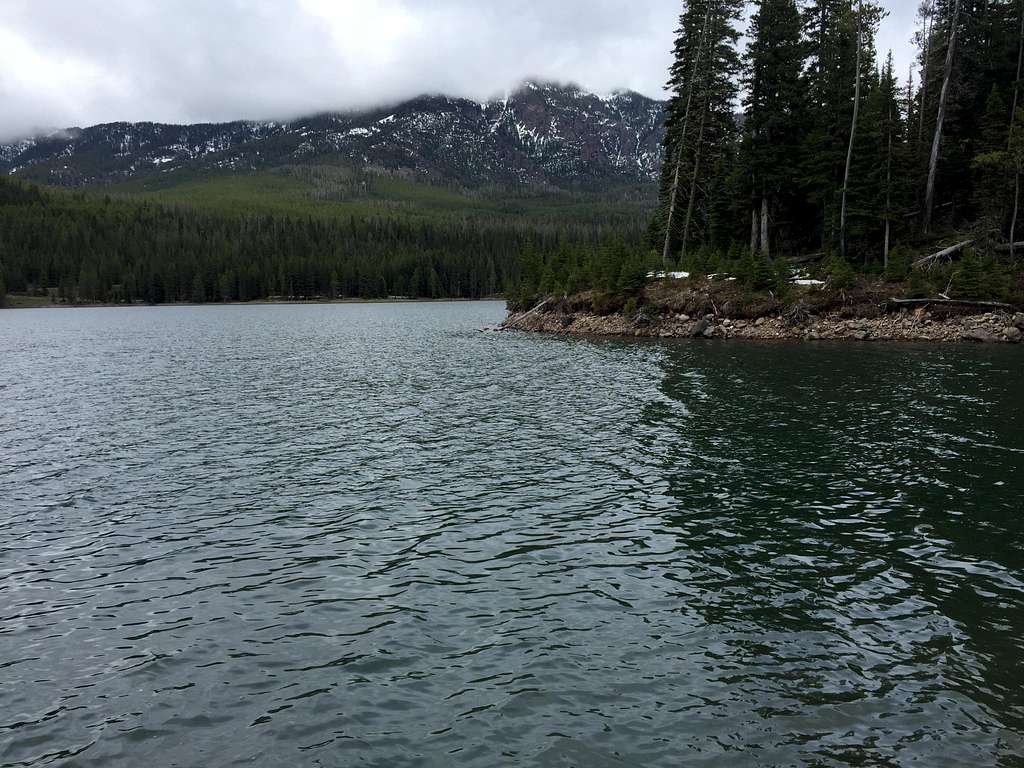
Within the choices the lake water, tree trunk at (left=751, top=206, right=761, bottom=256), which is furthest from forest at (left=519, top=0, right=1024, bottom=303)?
the lake water

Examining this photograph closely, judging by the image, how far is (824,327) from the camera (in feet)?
176

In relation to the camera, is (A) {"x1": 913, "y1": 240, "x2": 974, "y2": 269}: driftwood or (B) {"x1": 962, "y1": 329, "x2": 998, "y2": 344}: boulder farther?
(A) {"x1": 913, "y1": 240, "x2": 974, "y2": 269}: driftwood

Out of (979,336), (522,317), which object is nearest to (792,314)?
(979,336)

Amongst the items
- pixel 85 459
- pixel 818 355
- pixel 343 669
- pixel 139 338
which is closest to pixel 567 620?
pixel 343 669

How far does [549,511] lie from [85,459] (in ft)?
55.3

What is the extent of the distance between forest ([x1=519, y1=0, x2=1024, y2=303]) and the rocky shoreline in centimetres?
367

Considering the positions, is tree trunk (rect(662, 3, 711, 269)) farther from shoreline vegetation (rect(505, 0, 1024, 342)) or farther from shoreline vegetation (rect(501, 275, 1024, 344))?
shoreline vegetation (rect(501, 275, 1024, 344))

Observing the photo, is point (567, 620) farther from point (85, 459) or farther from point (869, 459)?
point (85, 459)

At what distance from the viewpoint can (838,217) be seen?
61.5 meters

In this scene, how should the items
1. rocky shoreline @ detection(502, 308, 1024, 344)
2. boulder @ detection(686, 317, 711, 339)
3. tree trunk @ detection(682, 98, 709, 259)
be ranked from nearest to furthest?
rocky shoreline @ detection(502, 308, 1024, 344)
boulder @ detection(686, 317, 711, 339)
tree trunk @ detection(682, 98, 709, 259)

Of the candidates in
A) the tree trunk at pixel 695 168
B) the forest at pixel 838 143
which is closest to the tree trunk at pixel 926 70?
the forest at pixel 838 143

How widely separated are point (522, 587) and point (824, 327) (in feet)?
161

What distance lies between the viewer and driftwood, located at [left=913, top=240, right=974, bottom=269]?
5406cm

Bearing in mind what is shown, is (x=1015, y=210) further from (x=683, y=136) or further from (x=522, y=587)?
(x=522, y=587)
